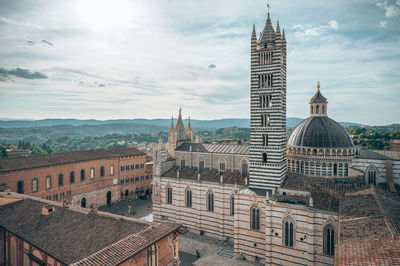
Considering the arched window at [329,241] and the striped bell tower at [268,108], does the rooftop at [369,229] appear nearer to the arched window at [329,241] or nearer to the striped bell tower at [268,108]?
the arched window at [329,241]

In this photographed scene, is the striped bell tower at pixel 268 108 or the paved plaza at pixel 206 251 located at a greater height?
the striped bell tower at pixel 268 108

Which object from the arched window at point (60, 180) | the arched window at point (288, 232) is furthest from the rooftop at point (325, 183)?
the arched window at point (60, 180)

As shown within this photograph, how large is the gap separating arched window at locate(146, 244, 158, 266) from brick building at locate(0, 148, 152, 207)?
29.5m

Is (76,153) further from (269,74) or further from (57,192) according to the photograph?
(269,74)

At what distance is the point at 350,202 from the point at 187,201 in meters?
22.2

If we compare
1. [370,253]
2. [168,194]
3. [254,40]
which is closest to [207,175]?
[168,194]

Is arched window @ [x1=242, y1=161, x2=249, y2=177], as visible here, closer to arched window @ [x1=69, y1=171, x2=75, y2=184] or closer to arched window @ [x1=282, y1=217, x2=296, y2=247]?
arched window @ [x1=282, y1=217, x2=296, y2=247]

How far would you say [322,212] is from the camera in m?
23.4

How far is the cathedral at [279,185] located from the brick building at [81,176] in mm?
14466

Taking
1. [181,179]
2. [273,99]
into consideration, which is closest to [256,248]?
[181,179]

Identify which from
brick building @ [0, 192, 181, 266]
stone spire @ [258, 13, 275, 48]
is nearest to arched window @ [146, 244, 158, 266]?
brick building @ [0, 192, 181, 266]

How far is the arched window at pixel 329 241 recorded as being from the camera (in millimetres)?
23188

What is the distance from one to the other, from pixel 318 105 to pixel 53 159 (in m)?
43.0

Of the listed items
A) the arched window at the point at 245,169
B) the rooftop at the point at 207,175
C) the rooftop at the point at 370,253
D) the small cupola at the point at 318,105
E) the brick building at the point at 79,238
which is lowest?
the brick building at the point at 79,238
